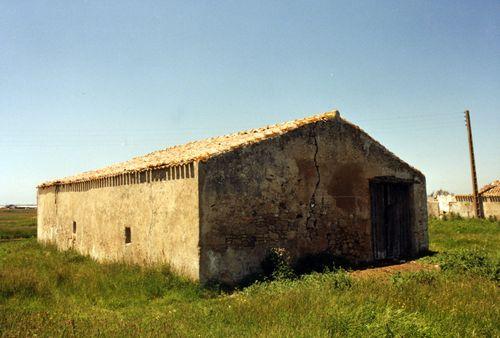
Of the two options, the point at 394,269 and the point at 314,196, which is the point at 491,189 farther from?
the point at 314,196

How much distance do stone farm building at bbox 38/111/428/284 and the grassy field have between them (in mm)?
918

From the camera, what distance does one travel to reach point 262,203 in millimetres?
9391

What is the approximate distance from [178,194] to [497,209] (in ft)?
82.3

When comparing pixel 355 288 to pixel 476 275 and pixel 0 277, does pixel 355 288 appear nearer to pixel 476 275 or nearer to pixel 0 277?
pixel 476 275

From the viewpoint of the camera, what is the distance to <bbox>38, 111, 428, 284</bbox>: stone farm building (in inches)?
344

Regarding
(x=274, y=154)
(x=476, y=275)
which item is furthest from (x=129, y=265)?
(x=476, y=275)

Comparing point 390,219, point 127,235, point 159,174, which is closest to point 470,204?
point 390,219

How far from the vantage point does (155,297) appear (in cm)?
797

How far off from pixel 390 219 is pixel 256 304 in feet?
23.4

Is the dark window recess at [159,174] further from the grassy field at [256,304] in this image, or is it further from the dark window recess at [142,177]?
the grassy field at [256,304]

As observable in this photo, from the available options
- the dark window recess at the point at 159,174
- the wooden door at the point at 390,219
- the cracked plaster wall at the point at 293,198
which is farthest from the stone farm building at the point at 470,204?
the dark window recess at the point at 159,174

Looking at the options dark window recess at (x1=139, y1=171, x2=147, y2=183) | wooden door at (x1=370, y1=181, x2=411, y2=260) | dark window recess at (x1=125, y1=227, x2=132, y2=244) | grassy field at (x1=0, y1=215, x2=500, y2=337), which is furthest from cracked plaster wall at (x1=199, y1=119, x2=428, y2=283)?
dark window recess at (x1=125, y1=227, x2=132, y2=244)

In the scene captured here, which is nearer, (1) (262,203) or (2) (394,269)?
(1) (262,203)

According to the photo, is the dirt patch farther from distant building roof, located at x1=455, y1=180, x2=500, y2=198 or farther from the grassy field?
distant building roof, located at x1=455, y1=180, x2=500, y2=198
